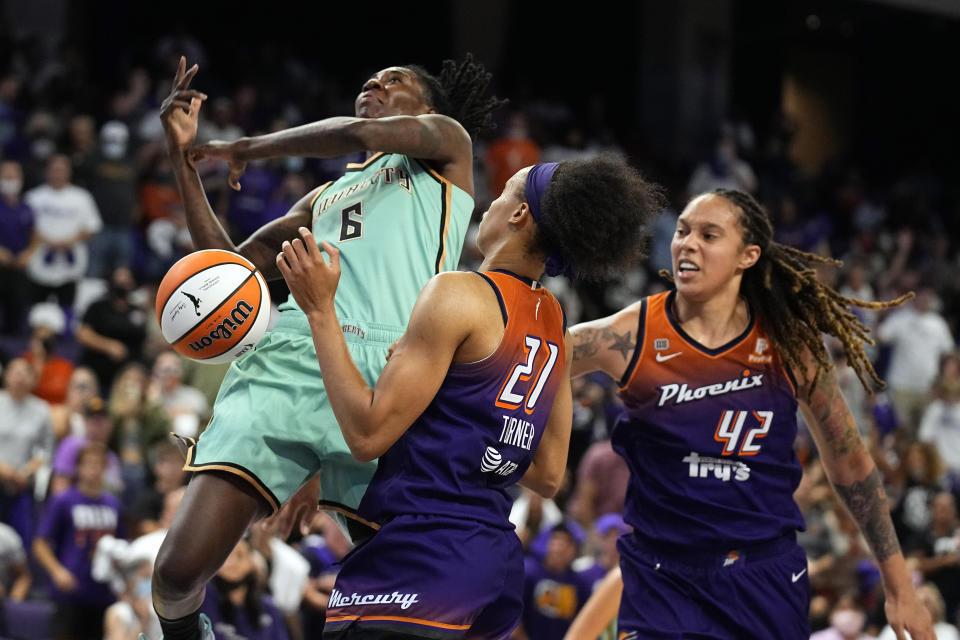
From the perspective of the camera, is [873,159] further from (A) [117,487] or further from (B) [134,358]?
(A) [117,487]

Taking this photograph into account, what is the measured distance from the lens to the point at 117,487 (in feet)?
26.2

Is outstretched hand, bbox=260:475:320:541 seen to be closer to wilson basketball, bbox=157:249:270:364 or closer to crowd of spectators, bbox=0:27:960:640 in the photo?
wilson basketball, bbox=157:249:270:364

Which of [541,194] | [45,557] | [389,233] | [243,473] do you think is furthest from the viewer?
[45,557]

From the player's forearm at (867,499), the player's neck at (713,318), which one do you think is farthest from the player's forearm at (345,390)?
the player's forearm at (867,499)

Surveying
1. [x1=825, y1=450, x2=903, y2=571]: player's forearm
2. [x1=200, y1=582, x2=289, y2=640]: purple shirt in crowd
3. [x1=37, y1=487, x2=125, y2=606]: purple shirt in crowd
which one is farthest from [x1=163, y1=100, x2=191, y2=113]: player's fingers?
[x1=37, y1=487, x2=125, y2=606]: purple shirt in crowd

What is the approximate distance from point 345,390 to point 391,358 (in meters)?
0.14

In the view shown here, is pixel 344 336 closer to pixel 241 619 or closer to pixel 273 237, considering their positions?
pixel 273 237

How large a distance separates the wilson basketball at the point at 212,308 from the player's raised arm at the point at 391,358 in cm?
43

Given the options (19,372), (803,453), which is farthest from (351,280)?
(803,453)

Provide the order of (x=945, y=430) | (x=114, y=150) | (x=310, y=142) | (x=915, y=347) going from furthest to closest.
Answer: (x=915, y=347), (x=945, y=430), (x=114, y=150), (x=310, y=142)

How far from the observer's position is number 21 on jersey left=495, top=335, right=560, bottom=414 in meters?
3.28

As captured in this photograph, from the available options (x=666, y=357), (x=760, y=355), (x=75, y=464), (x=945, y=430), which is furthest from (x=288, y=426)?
(x=945, y=430)

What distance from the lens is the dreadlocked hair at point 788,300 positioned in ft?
13.8

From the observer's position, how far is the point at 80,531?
753 cm
